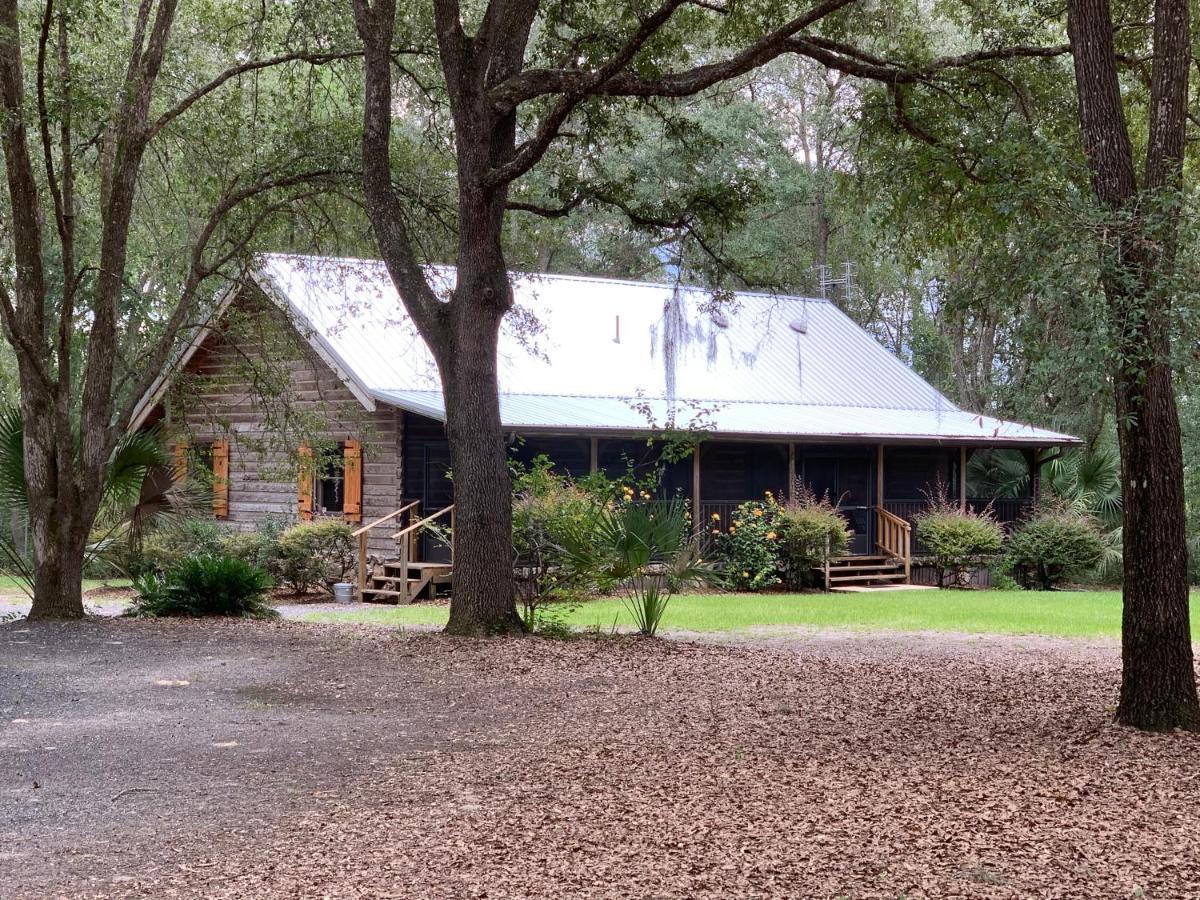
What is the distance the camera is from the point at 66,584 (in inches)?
536

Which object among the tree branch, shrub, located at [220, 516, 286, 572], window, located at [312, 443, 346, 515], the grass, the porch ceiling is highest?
the tree branch

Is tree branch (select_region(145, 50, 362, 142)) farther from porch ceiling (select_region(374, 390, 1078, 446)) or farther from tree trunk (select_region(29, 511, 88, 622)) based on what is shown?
porch ceiling (select_region(374, 390, 1078, 446))

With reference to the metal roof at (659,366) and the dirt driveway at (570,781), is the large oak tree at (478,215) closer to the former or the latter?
the dirt driveway at (570,781)

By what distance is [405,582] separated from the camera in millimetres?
18875

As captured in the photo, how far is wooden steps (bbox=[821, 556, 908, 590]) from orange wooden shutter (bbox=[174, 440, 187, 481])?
10448mm

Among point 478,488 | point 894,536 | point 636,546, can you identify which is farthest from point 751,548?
point 478,488

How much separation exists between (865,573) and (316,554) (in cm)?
959

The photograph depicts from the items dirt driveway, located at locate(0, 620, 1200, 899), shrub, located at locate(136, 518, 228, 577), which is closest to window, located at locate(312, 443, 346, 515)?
shrub, located at locate(136, 518, 228, 577)

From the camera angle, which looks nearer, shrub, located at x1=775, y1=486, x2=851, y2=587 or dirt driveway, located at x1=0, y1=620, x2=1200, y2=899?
dirt driveway, located at x1=0, y1=620, x2=1200, y2=899

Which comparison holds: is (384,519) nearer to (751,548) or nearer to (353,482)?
(353,482)

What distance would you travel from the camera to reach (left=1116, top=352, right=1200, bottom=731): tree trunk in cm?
758

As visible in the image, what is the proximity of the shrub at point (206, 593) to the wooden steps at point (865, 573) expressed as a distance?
425 inches

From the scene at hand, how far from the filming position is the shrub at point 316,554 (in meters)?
19.8

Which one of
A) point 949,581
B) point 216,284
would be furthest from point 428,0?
point 949,581
